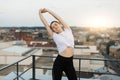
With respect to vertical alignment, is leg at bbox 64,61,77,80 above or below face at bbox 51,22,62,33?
below

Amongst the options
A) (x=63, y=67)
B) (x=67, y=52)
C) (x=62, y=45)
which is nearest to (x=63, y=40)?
(x=62, y=45)

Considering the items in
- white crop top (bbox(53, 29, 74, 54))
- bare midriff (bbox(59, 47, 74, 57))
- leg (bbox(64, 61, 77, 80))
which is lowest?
leg (bbox(64, 61, 77, 80))

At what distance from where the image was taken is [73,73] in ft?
9.79

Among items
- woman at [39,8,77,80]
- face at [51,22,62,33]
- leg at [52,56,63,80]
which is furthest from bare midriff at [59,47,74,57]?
face at [51,22,62,33]

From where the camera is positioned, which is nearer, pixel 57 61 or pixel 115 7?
pixel 57 61

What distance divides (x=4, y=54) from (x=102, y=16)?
35.7 feet

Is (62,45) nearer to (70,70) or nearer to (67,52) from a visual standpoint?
(67,52)

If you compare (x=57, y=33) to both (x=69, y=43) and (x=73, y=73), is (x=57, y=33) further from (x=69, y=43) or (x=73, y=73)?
(x=73, y=73)

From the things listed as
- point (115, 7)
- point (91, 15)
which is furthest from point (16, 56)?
point (115, 7)

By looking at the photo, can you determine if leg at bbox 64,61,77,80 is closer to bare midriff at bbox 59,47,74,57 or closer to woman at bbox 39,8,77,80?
woman at bbox 39,8,77,80

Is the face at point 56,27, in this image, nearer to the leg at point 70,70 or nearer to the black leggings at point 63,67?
the black leggings at point 63,67

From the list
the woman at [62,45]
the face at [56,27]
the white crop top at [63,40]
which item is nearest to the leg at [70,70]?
the woman at [62,45]

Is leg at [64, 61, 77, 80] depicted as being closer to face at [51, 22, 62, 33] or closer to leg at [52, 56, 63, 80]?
leg at [52, 56, 63, 80]

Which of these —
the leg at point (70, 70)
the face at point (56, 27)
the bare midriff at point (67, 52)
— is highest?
the face at point (56, 27)
